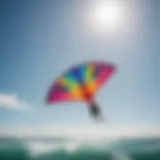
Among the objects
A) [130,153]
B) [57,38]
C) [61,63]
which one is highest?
[57,38]

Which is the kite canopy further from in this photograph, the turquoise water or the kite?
the turquoise water

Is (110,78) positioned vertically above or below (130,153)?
above

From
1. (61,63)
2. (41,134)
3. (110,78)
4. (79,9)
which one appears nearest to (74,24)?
(79,9)

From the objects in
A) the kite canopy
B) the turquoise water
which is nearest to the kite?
the kite canopy

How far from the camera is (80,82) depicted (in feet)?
7.06

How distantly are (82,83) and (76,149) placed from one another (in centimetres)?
45

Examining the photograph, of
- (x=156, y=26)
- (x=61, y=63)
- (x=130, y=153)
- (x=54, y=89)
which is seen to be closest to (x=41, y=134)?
(x=54, y=89)

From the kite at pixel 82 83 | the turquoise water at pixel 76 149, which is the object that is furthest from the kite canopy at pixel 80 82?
the turquoise water at pixel 76 149

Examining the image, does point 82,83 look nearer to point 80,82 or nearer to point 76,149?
point 80,82

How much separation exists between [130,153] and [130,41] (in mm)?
764

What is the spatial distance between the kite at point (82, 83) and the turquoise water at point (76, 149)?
0.80 feet

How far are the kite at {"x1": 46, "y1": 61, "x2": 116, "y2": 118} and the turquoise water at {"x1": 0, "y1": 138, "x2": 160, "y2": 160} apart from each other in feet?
0.80

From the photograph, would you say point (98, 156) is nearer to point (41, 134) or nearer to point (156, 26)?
point (41, 134)

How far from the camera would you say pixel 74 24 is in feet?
6.78
